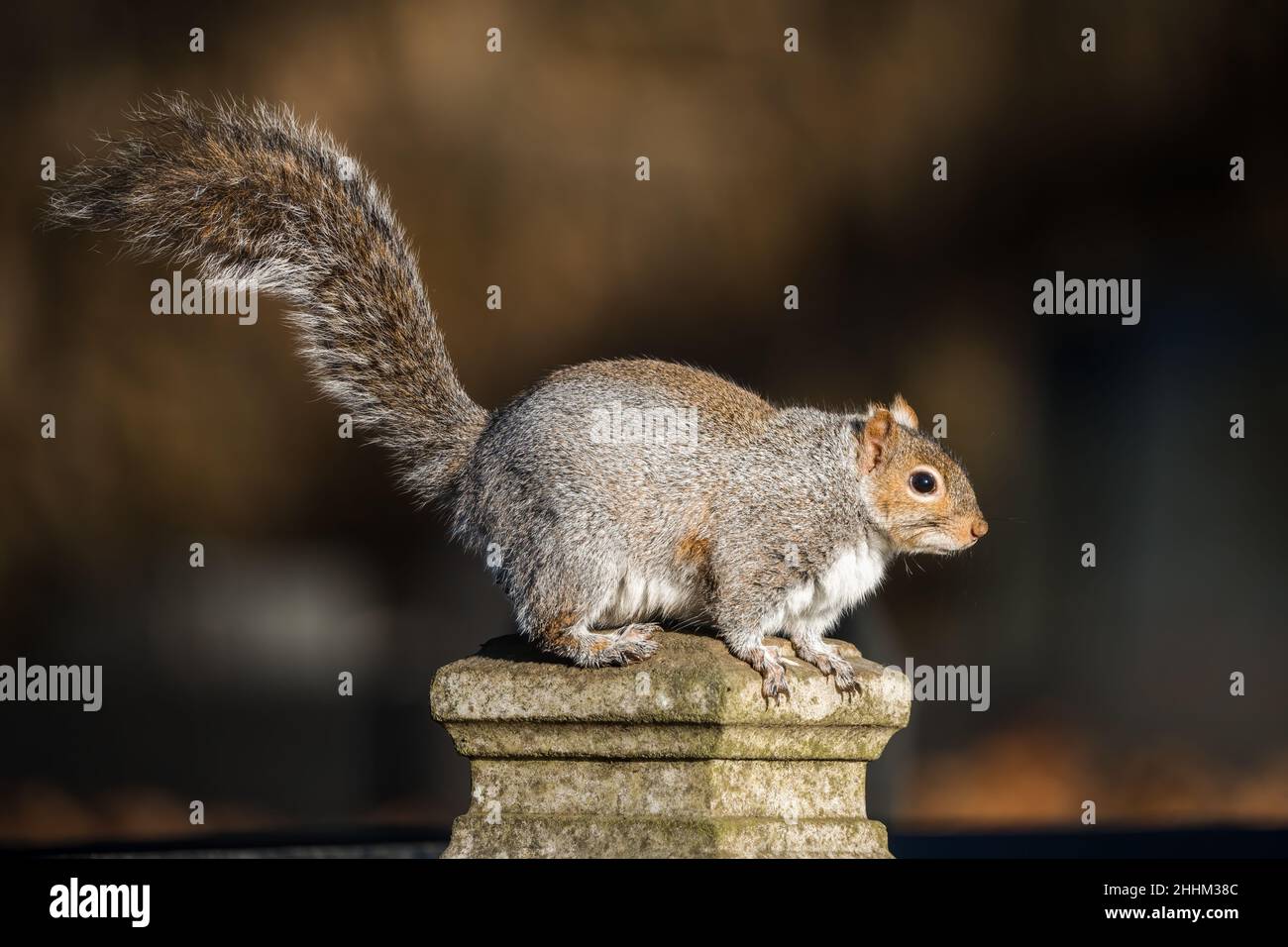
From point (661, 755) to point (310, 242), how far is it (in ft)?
7.21

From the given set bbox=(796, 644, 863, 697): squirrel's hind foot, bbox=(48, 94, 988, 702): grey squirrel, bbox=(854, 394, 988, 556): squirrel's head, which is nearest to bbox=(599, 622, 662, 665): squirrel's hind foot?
bbox=(48, 94, 988, 702): grey squirrel

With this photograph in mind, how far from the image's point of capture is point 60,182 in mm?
4820

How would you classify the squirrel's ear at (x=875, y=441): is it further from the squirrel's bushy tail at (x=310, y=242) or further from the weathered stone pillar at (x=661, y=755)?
the squirrel's bushy tail at (x=310, y=242)

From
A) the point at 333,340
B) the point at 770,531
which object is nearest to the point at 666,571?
the point at 770,531

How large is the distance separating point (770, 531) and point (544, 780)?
1085mm

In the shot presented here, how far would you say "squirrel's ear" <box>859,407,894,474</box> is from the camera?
4.70 metres

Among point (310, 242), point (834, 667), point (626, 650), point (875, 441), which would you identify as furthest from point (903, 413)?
point (310, 242)

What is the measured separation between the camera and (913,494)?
4.67 m

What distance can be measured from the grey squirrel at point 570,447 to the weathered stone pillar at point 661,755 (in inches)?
4.3

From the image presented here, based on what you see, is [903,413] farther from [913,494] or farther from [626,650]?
[626,650]

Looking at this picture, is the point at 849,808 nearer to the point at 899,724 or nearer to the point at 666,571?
the point at 899,724

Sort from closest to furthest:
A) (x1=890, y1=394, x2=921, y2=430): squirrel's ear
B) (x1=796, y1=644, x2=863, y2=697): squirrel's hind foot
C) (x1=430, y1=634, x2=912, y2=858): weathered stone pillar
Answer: (x1=430, y1=634, x2=912, y2=858): weathered stone pillar
(x1=796, y1=644, x2=863, y2=697): squirrel's hind foot
(x1=890, y1=394, x2=921, y2=430): squirrel's ear

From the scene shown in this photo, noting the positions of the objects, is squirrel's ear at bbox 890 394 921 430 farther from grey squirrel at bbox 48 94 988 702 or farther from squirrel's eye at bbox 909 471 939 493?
squirrel's eye at bbox 909 471 939 493

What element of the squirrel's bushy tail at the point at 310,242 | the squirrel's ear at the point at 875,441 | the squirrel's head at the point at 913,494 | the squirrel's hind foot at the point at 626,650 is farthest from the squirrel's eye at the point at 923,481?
the squirrel's bushy tail at the point at 310,242
